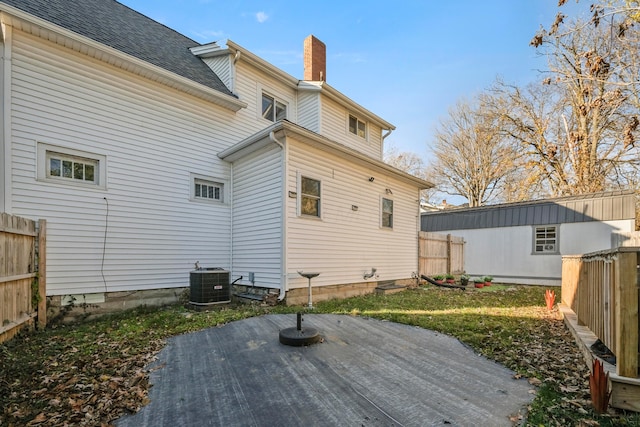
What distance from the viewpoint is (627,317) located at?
2467 millimetres

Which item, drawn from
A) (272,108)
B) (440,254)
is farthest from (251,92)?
(440,254)

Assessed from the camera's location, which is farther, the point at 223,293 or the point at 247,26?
the point at 247,26

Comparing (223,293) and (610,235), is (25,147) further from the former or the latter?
(610,235)

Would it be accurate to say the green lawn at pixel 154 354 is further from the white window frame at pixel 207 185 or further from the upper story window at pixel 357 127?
the upper story window at pixel 357 127

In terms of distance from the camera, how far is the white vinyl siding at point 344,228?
705cm

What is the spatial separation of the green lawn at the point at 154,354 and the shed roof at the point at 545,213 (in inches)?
267

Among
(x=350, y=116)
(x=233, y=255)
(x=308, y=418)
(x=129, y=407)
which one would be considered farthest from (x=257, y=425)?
(x=350, y=116)

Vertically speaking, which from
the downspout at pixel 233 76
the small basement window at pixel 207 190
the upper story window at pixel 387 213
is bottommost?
the upper story window at pixel 387 213

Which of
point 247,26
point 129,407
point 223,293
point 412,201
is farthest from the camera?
point 412,201

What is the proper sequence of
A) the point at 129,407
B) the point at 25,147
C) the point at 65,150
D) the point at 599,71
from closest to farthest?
the point at 129,407 < the point at 599,71 < the point at 25,147 < the point at 65,150

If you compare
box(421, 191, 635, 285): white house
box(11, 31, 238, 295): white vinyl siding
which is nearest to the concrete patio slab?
box(11, 31, 238, 295): white vinyl siding

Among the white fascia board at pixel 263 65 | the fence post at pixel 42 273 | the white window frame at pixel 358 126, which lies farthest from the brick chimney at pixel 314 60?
the fence post at pixel 42 273

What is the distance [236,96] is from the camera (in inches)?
344

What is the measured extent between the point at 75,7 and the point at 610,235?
716 inches
